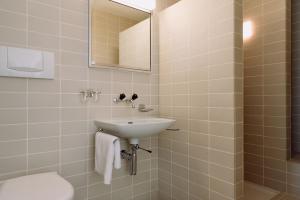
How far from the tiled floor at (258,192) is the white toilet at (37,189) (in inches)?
59.2

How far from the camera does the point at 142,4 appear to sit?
6.16 feet

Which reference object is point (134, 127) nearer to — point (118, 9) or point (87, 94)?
point (87, 94)

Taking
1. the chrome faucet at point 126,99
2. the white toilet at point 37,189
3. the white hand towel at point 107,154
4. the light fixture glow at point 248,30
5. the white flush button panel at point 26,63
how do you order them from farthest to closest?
1. the light fixture glow at point 248,30
2. the chrome faucet at point 126,99
3. the white hand towel at point 107,154
4. the white flush button panel at point 26,63
5. the white toilet at point 37,189

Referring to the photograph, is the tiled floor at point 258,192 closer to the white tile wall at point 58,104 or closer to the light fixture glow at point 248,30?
the white tile wall at point 58,104

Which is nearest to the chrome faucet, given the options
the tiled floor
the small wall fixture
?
the small wall fixture

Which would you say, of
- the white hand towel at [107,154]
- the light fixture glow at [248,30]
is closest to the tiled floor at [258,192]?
the white hand towel at [107,154]

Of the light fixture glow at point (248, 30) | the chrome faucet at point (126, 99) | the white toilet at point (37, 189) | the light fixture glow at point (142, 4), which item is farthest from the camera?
the light fixture glow at point (248, 30)

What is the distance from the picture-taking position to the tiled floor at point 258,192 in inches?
70.2

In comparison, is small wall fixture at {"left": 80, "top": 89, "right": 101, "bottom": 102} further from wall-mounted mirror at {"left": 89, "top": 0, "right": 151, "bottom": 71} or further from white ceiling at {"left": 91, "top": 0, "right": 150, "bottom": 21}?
white ceiling at {"left": 91, "top": 0, "right": 150, "bottom": 21}

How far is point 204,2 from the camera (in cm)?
152

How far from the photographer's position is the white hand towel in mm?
1351

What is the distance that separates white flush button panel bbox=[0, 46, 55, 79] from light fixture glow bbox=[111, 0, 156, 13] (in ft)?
2.72

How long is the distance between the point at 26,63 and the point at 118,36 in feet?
2.45

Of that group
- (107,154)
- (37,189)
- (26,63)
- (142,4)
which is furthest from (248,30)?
(37,189)
